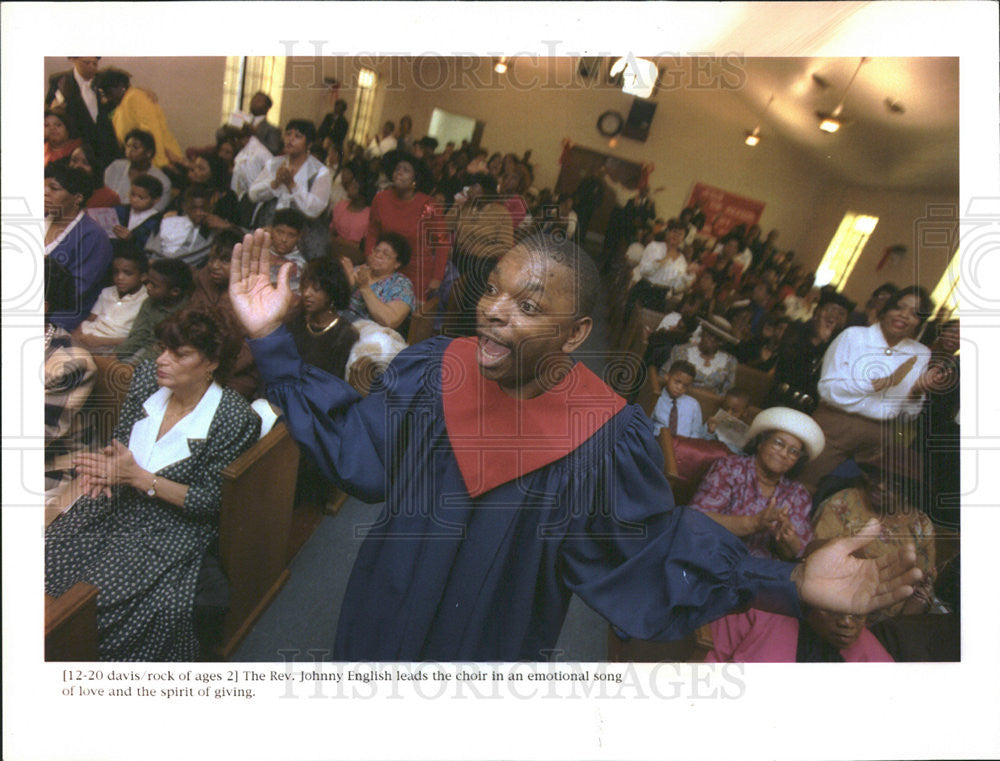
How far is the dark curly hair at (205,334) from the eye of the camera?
1364 millimetres

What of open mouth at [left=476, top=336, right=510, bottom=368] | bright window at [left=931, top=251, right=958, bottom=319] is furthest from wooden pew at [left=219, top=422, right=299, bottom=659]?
bright window at [left=931, top=251, right=958, bottom=319]

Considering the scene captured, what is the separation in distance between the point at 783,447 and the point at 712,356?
258 mm

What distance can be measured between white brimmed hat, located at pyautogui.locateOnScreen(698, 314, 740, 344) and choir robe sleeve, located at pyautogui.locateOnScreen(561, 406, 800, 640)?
1.37 ft

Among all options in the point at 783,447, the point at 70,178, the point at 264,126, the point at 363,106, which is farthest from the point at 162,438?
the point at 783,447

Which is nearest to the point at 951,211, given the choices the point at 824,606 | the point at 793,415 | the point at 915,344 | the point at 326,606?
the point at 915,344

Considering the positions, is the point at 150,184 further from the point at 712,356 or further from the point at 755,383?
the point at 755,383

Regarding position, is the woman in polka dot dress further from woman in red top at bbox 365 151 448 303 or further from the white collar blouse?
woman in red top at bbox 365 151 448 303

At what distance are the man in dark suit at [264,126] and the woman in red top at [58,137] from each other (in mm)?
361

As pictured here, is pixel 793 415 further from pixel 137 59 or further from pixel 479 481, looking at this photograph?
pixel 137 59

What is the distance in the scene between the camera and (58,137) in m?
1.33

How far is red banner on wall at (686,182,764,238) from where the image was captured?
4.49ft

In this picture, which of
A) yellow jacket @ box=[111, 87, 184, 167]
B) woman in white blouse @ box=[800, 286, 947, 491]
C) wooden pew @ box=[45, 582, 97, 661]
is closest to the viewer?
wooden pew @ box=[45, 582, 97, 661]

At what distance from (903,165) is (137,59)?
1576 millimetres

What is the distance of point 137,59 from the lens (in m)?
1.30
